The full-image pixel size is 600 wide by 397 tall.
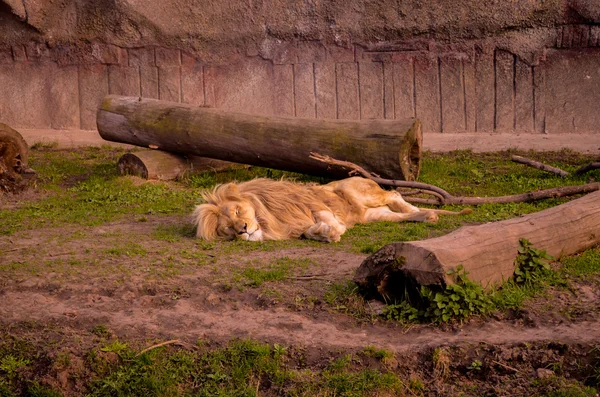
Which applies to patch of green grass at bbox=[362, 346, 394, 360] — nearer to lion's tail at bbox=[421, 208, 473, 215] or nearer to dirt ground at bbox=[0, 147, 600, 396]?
dirt ground at bbox=[0, 147, 600, 396]

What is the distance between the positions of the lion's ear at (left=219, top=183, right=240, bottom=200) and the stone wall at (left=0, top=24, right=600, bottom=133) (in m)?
5.68

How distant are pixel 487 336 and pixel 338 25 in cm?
905

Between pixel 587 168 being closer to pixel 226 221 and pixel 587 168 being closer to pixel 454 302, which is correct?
pixel 226 221

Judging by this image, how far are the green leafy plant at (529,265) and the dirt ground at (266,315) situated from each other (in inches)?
8.7

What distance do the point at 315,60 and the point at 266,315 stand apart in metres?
8.43

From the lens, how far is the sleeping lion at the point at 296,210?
7.77m

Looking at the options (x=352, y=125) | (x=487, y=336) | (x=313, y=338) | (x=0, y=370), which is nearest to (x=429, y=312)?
(x=487, y=336)

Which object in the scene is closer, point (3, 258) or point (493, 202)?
point (3, 258)

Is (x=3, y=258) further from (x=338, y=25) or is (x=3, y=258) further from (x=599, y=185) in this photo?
(x=338, y=25)

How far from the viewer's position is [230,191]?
8.00m

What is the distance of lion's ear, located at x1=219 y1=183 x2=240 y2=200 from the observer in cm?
796

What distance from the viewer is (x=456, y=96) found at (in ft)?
43.0

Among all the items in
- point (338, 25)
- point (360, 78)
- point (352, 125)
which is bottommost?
point (352, 125)

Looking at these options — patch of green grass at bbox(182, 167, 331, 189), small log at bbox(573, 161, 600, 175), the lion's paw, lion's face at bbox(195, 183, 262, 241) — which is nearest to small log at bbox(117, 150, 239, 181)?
patch of green grass at bbox(182, 167, 331, 189)
